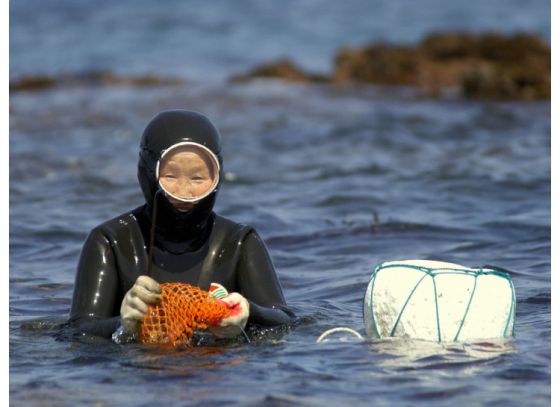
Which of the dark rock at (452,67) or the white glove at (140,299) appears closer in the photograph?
the white glove at (140,299)

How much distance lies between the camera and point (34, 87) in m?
21.4

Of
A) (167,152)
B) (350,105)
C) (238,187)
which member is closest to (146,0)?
(350,105)

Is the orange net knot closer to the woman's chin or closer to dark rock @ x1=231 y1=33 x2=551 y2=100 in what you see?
the woman's chin

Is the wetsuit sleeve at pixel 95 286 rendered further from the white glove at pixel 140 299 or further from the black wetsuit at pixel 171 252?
the white glove at pixel 140 299

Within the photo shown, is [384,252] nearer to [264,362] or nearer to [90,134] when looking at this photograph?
[264,362]

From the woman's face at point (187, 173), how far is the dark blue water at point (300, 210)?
0.87 meters

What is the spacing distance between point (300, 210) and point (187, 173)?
5.10 metres

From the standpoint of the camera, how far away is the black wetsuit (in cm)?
655

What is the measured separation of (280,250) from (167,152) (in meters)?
3.59

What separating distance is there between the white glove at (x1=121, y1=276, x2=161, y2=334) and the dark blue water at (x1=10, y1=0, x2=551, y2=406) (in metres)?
0.33

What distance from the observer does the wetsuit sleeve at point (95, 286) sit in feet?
21.5

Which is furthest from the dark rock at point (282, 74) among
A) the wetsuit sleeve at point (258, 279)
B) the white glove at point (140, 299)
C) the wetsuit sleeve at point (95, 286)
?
the white glove at point (140, 299)

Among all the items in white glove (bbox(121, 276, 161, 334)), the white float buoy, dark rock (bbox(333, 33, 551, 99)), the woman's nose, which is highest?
dark rock (bbox(333, 33, 551, 99))

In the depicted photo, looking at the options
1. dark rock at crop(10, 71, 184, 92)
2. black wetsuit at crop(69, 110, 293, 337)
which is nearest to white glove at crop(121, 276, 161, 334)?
black wetsuit at crop(69, 110, 293, 337)
